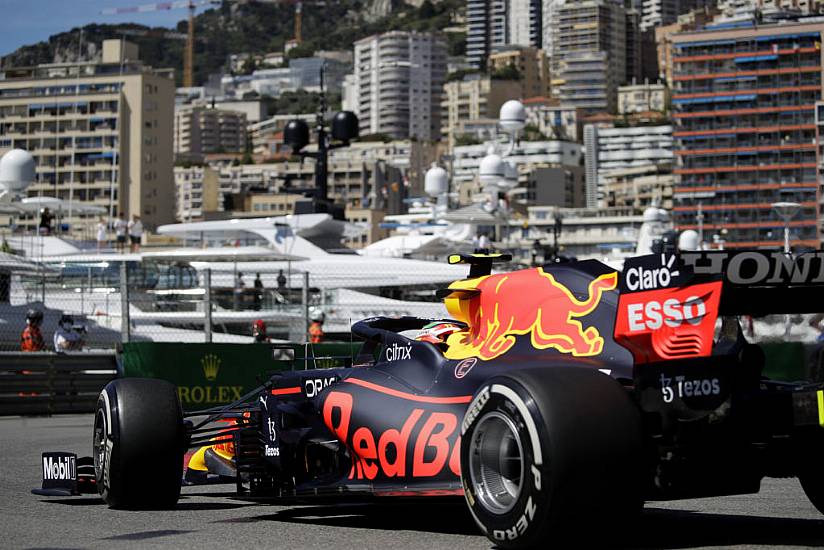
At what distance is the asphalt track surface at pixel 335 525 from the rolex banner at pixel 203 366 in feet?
38.8

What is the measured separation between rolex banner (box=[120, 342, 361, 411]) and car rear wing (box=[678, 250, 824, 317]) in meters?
15.3

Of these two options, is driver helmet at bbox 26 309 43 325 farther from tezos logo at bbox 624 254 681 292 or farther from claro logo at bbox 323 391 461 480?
tezos logo at bbox 624 254 681 292

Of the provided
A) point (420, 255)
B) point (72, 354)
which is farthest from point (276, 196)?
point (72, 354)

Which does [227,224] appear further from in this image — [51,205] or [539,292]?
[539,292]

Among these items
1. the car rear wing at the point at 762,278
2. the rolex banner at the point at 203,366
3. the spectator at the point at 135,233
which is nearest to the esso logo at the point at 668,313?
the car rear wing at the point at 762,278

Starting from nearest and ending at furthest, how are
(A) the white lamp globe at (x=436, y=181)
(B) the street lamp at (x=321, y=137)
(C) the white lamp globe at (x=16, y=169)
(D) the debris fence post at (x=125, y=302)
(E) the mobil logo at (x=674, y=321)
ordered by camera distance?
(E) the mobil logo at (x=674, y=321) → (D) the debris fence post at (x=125, y=302) → (C) the white lamp globe at (x=16, y=169) → (B) the street lamp at (x=321, y=137) → (A) the white lamp globe at (x=436, y=181)

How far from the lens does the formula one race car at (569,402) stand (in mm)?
5961

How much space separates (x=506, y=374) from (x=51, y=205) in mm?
50192

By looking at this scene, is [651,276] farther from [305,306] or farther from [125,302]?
[305,306]

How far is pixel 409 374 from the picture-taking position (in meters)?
7.54

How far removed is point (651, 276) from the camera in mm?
6312

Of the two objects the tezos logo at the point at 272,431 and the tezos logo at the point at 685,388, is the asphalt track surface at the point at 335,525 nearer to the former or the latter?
the tezos logo at the point at 272,431

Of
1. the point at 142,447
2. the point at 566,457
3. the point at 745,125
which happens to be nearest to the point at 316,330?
the point at 142,447

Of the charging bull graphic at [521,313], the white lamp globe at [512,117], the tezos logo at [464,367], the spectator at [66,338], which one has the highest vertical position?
the white lamp globe at [512,117]
